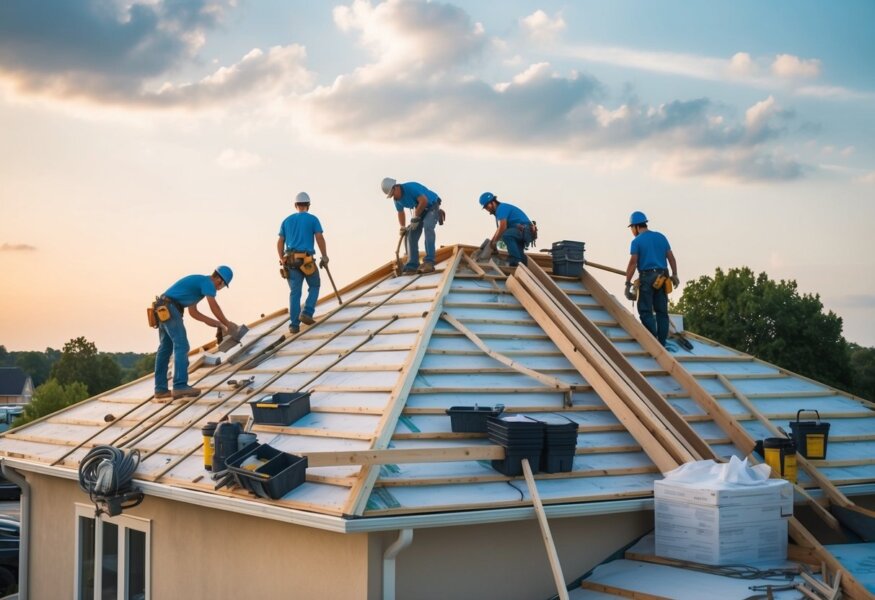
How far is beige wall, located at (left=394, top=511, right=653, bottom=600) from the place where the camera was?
763cm

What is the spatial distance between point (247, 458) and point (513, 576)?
2589 millimetres

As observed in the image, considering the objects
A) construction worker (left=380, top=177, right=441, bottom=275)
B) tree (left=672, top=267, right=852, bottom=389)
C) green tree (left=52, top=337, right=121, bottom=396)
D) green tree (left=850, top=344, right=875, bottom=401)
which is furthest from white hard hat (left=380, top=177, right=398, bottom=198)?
green tree (left=52, top=337, right=121, bottom=396)

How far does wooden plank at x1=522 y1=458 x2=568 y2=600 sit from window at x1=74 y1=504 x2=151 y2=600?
4.53 metres

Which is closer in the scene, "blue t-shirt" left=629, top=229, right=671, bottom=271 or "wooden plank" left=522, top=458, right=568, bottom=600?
"wooden plank" left=522, top=458, right=568, bottom=600

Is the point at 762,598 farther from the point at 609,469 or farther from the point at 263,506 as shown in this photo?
the point at 263,506

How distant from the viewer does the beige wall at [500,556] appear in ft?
25.0

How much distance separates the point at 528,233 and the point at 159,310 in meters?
5.18

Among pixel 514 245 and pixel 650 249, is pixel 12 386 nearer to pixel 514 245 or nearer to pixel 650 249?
pixel 514 245

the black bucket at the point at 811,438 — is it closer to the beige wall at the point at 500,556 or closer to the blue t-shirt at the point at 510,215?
the beige wall at the point at 500,556

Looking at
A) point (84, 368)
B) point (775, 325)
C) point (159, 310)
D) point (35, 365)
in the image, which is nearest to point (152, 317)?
point (159, 310)

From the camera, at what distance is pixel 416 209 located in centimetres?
1302

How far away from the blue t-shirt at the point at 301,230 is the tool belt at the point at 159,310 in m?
1.80

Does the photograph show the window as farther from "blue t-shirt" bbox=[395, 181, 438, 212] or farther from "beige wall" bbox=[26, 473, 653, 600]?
"blue t-shirt" bbox=[395, 181, 438, 212]

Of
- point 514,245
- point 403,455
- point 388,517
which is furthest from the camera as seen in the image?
point 514,245
